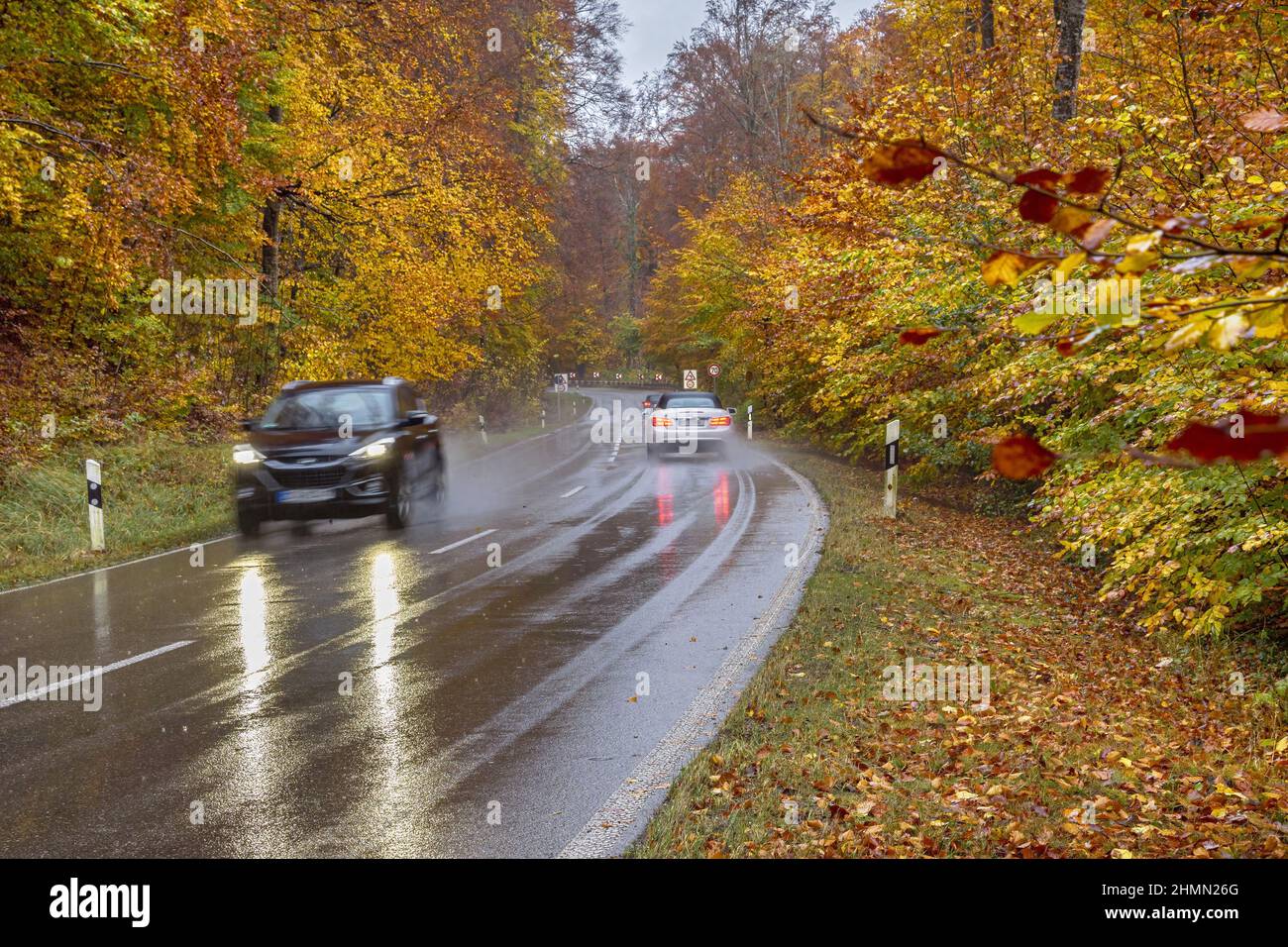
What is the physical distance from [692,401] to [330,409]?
48.0ft

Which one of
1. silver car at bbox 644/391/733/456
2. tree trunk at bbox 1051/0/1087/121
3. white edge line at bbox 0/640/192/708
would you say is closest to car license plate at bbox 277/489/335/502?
white edge line at bbox 0/640/192/708

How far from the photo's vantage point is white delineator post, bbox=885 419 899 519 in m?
15.1

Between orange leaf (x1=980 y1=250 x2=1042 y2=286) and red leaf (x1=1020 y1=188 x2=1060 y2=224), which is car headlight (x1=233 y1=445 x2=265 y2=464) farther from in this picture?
red leaf (x1=1020 y1=188 x2=1060 y2=224)

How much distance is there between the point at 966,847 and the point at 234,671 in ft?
17.5

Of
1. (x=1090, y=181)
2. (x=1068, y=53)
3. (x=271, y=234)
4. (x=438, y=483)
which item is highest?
(x=1068, y=53)

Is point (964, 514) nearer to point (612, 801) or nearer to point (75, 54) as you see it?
point (612, 801)

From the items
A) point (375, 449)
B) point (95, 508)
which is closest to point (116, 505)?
point (95, 508)

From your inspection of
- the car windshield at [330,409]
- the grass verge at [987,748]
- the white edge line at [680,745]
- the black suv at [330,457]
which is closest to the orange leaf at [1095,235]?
the grass verge at [987,748]

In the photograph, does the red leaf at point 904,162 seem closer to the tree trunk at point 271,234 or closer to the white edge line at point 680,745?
the white edge line at point 680,745

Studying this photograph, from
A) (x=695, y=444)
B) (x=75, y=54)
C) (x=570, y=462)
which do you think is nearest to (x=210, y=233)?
(x=75, y=54)

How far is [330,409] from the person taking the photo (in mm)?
14281

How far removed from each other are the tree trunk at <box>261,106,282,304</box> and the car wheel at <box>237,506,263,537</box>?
877cm

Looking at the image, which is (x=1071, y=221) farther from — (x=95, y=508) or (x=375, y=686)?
(x=95, y=508)

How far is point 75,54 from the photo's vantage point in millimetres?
14242
